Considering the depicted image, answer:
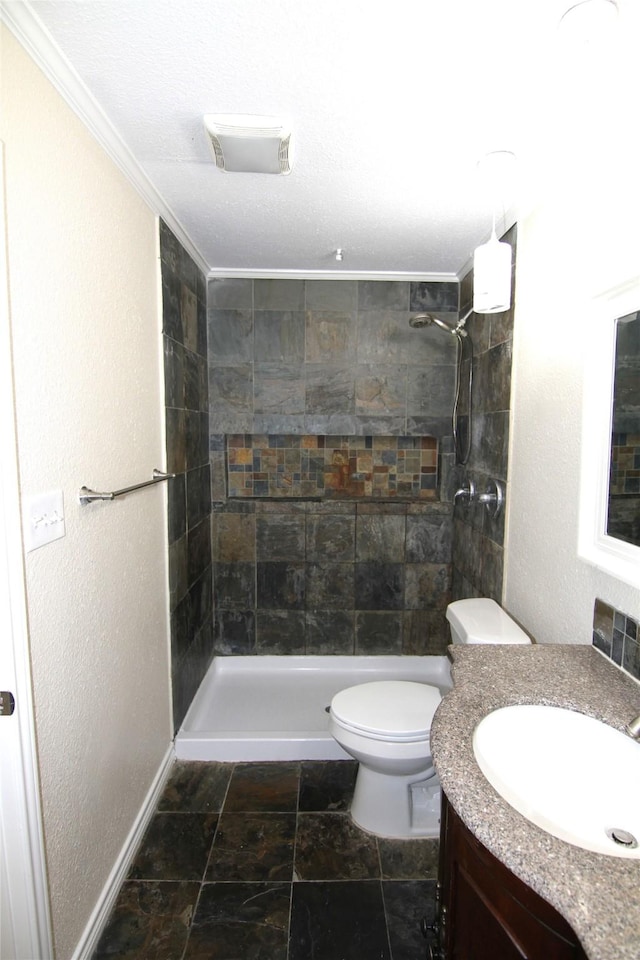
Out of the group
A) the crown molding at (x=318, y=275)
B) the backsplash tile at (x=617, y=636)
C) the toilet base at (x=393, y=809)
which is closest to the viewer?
the backsplash tile at (x=617, y=636)

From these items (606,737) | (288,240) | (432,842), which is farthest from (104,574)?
(288,240)

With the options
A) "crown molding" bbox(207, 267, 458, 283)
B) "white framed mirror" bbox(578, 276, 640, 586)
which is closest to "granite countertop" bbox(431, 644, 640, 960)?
"white framed mirror" bbox(578, 276, 640, 586)

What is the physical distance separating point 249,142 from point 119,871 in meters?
2.28

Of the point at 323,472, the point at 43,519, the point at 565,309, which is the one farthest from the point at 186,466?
the point at 565,309

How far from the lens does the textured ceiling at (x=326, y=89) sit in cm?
100

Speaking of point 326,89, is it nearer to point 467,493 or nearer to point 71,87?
point 71,87

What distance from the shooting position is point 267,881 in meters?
1.60

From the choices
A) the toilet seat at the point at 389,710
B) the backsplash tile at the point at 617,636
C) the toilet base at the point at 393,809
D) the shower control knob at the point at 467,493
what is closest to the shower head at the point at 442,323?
the shower control knob at the point at 467,493

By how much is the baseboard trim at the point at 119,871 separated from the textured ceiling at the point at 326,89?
2.25 metres

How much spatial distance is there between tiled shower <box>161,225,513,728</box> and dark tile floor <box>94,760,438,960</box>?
2.17 feet

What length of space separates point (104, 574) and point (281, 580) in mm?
1552

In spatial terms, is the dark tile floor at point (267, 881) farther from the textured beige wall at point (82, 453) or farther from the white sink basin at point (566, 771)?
the white sink basin at point (566, 771)

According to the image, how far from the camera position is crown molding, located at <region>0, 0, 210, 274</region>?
0.99 m

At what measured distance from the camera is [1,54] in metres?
0.97
